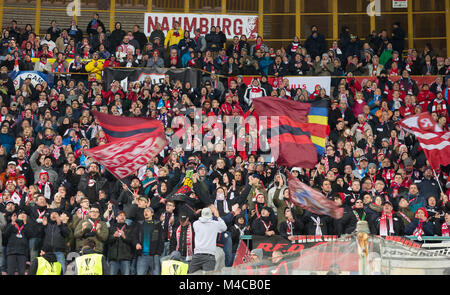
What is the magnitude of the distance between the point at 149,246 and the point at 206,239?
118 centimetres

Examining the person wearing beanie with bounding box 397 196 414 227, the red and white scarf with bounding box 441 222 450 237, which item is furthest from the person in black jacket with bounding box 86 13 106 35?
the red and white scarf with bounding box 441 222 450 237

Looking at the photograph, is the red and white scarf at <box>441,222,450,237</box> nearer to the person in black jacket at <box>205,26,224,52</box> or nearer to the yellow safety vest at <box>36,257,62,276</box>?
the yellow safety vest at <box>36,257,62,276</box>

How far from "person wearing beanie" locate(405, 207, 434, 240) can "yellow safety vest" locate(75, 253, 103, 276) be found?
5681 mm

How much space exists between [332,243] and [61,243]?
16.3ft

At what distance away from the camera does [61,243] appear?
14.6 metres

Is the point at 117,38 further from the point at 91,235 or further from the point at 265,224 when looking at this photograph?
the point at 265,224

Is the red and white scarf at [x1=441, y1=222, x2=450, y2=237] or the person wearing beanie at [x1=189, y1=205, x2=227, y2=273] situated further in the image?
the red and white scarf at [x1=441, y1=222, x2=450, y2=237]

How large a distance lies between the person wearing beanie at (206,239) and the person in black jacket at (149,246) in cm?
78

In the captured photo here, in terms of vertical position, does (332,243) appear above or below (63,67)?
below

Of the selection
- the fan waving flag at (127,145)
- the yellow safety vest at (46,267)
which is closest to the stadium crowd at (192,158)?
the yellow safety vest at (46,267)

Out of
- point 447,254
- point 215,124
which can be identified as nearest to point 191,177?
point 215,124

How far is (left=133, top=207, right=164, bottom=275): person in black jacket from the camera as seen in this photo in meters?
14.4

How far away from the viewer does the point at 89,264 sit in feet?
43.4

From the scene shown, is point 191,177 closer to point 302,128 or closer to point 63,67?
point 302,128
